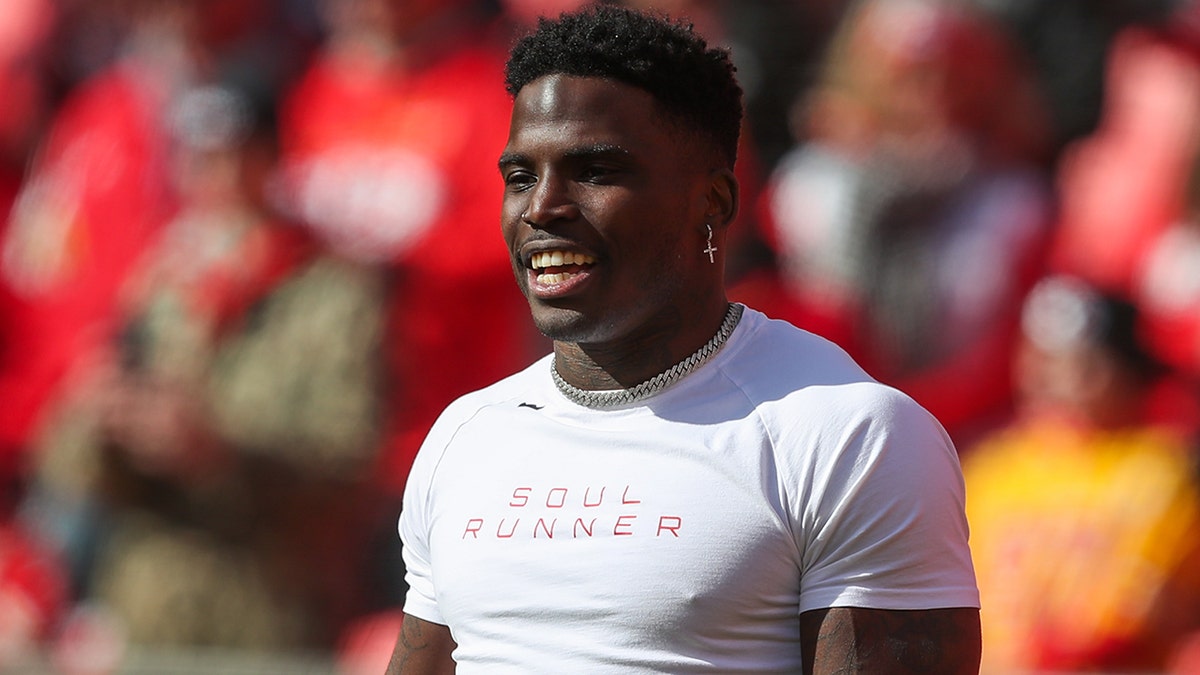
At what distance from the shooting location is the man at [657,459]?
186 cm

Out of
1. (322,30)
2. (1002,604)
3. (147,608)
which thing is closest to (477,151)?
(322,30)

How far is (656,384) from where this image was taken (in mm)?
2066

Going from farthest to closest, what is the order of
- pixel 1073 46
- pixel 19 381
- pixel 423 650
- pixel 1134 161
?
pixel 19 381, pixel 1073 46, pixel 1134 161, pixel 423 650

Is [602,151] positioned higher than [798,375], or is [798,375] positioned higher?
[602,151]

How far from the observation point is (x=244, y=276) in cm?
540

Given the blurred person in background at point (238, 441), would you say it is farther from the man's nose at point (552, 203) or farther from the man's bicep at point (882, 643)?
the man's bicep at point (882, 643)

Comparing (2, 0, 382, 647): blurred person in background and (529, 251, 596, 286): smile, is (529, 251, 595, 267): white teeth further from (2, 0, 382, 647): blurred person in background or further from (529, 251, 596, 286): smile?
(2, 0, 382, 647): blurred person in background

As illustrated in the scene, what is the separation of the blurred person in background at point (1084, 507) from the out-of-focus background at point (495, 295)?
10 mm

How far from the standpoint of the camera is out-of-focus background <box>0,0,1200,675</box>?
473cm

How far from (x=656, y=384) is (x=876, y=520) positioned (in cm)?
34

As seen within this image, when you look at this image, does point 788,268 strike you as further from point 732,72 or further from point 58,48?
point 58,48

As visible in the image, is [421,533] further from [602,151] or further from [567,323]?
[602,151]

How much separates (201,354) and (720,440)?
374 centimetres

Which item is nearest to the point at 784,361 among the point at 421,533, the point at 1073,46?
the point at 421,533
